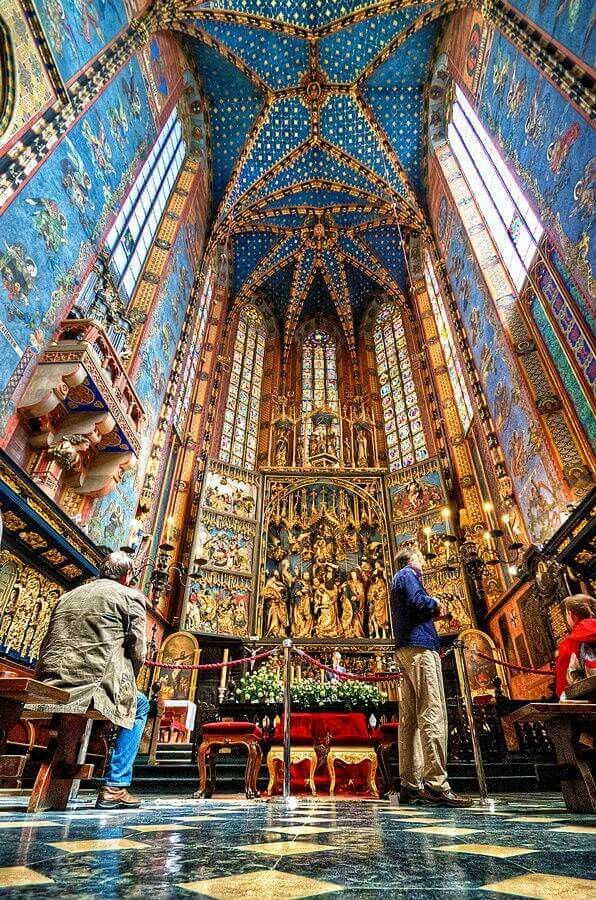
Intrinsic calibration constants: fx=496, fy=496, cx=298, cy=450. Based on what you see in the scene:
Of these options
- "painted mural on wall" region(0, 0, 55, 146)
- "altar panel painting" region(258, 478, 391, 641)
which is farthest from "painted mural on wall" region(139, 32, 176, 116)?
"altar panel painting" region(258, 478, 391, 641)

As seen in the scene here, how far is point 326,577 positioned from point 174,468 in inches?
195

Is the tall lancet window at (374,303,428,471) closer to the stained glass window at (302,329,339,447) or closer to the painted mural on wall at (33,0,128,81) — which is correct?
the stained glass window at (302,329,339,447)

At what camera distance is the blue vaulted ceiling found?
13984mm

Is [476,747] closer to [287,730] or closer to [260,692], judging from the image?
[287,730]

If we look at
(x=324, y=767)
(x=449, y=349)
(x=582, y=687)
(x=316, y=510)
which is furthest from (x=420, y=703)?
(x=449, y=349)

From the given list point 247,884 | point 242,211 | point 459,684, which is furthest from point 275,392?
point 247,884

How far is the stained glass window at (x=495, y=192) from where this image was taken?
972 centimetres

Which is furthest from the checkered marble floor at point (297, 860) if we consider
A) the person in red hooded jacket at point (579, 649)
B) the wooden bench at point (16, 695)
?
the person in red hooded jacket at point (579, 649)

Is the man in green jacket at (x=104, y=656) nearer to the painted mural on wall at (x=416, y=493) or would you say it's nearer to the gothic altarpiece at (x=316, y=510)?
the gothic altarpiece at (x=316, y=510)

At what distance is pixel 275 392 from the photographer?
61.5ft

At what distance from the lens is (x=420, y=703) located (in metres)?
3.56

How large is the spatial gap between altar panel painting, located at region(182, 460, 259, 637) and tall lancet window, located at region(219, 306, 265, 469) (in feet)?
3.60

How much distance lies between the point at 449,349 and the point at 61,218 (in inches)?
433

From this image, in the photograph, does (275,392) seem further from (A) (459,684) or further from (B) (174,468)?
(A) (459,684)
